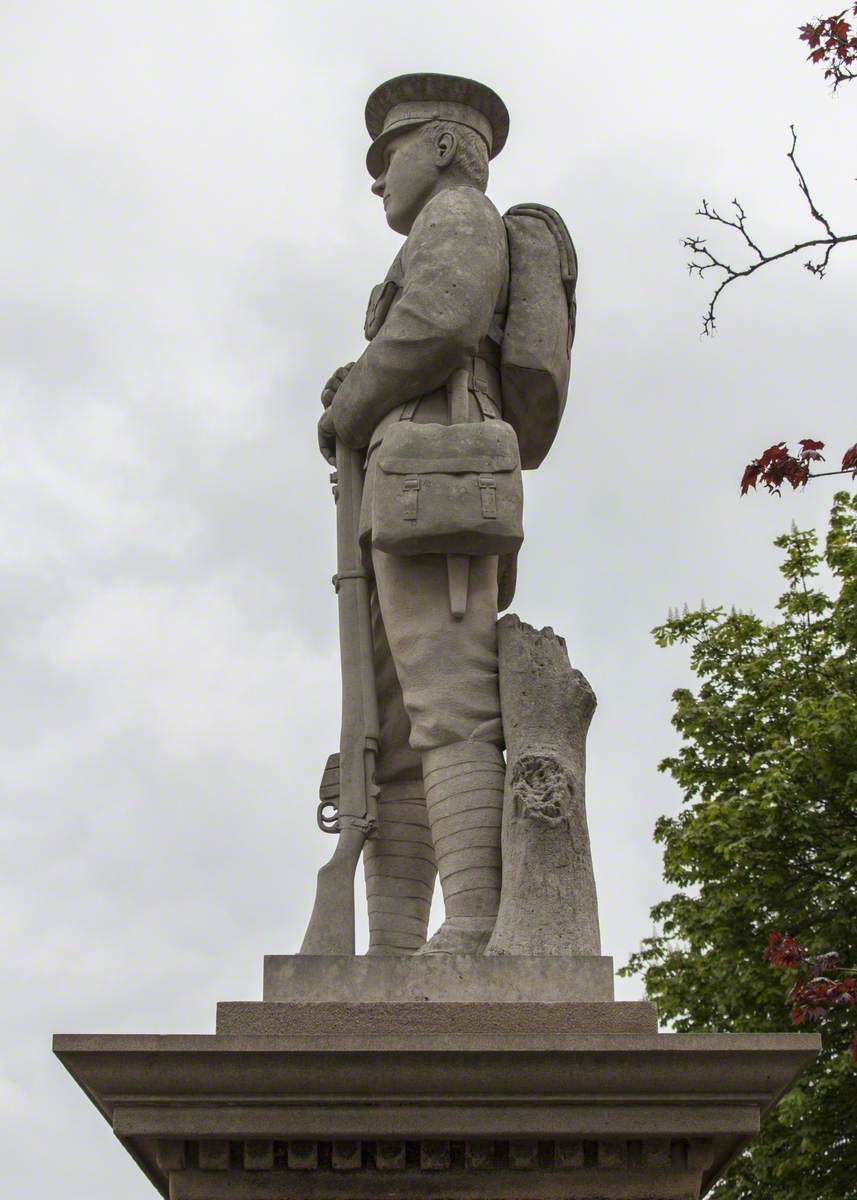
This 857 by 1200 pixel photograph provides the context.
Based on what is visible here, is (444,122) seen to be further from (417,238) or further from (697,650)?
(697,650)

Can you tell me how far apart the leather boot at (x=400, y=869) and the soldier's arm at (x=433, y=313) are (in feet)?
4.62

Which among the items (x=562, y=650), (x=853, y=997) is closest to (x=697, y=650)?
(x=853, y=997)

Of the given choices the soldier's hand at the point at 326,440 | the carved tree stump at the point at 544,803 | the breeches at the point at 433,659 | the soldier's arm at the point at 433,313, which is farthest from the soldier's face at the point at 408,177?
the carved tree stump at the point at 544,803

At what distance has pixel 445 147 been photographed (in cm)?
878

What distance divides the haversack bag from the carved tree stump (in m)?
0.36

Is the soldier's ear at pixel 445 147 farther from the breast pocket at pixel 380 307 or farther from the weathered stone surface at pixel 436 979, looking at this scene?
the weathered stone surface at pixel 436 979

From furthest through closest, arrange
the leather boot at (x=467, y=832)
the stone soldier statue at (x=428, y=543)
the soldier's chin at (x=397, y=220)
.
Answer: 1. the soldier's chin at (x=397, y=220)
2. the stone soldier statue at (x=428, y=543)
3. the leather boot at (x=467, y=832)

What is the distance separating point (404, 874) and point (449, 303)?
7.06 ft

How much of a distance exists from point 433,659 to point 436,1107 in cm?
181

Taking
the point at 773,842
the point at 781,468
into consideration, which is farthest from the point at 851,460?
the point at 773,842

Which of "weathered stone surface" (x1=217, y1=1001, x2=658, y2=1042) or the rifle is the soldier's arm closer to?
the rifle

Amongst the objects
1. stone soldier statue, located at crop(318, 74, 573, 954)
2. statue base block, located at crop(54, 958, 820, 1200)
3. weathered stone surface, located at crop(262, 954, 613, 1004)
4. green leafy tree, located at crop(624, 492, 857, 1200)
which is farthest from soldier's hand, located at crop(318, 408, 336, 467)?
green leafy tree, located at crop(624, 492, 857, 1200)

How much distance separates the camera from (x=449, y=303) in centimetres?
824

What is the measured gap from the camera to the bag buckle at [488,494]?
312 inches
